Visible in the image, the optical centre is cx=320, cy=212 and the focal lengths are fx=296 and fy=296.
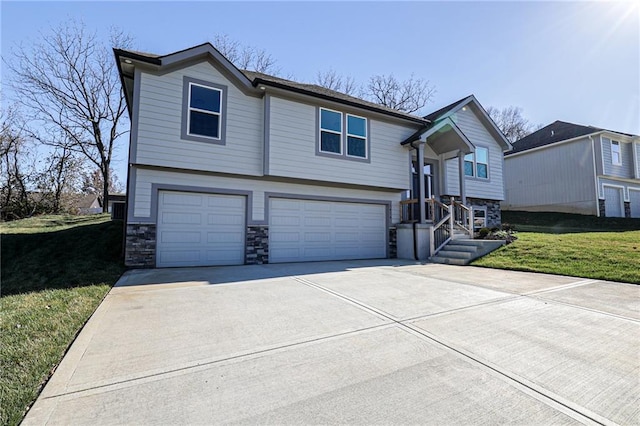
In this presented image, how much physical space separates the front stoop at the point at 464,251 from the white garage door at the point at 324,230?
2.23 metres

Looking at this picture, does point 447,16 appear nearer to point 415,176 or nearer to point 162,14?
point 415,176

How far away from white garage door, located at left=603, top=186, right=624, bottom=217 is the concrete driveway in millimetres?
18391

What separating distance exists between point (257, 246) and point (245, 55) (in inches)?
735

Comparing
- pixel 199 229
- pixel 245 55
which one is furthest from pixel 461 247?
pixel 245 55

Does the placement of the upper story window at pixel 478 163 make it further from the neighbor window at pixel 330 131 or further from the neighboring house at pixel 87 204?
the neighboring house at pixel 87 204

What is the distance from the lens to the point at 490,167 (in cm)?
1397

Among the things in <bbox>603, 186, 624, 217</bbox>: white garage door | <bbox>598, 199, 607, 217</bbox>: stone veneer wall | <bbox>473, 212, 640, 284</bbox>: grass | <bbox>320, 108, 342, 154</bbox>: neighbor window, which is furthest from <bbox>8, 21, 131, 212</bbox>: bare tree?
<bbox>603, 186, 624, 217</bbox>: white garage door

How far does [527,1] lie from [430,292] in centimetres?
868

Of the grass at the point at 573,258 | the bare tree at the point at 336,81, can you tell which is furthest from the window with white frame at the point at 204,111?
the bare tree at the point at 336,81

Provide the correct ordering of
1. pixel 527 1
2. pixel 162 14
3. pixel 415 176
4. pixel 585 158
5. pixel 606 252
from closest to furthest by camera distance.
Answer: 1. pixel 606 252
2. pixel 527 1
3. pixel 162 14
4. pixel 415 176
5. pixel 585 158

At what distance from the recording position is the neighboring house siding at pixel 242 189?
7898mm

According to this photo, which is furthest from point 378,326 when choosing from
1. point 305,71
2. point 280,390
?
point 305,71

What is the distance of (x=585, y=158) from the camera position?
18172 millimetres

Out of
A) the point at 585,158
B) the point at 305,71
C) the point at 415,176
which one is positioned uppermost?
the point at 305,71
